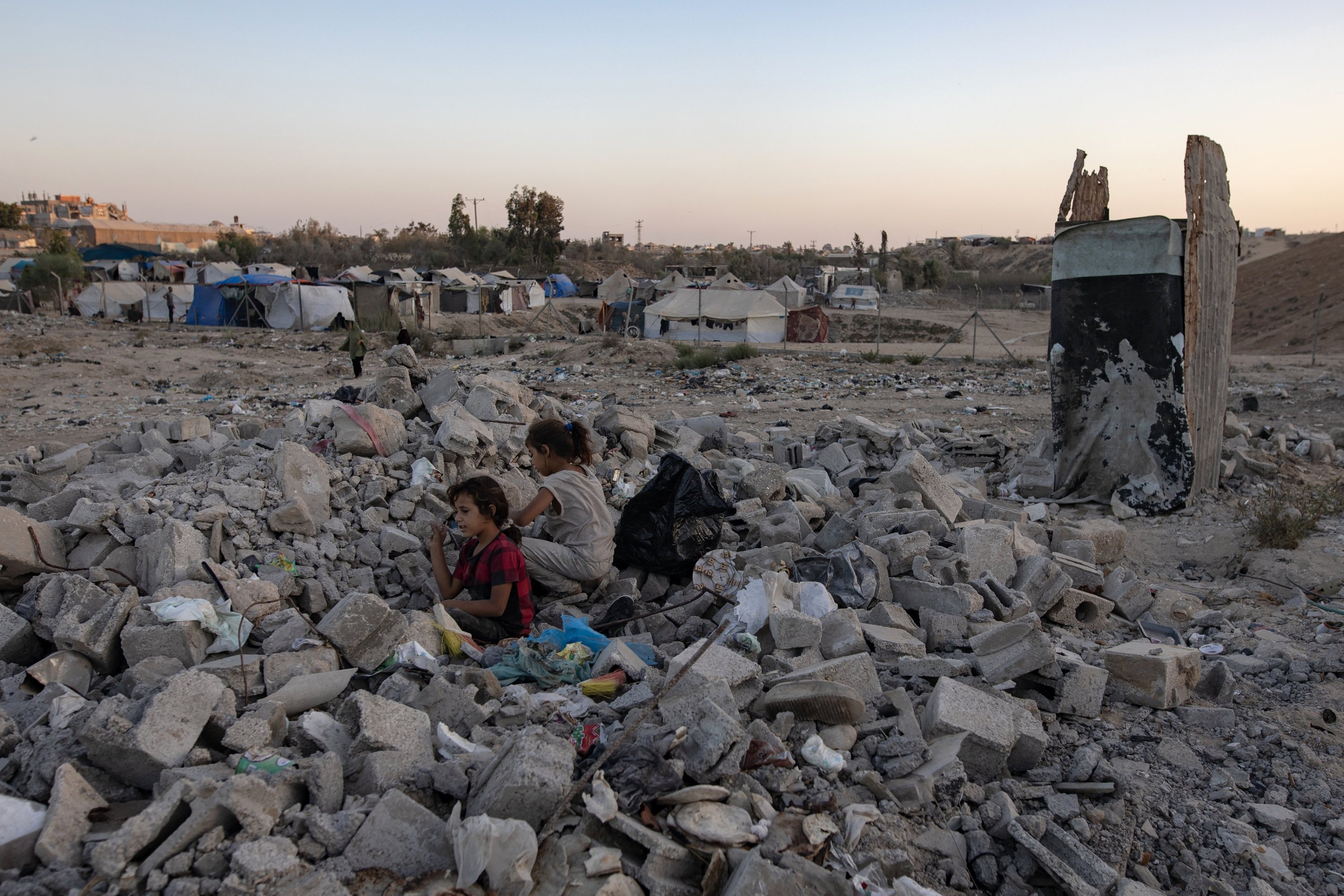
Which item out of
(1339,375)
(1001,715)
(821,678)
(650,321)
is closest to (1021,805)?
(1001,715)

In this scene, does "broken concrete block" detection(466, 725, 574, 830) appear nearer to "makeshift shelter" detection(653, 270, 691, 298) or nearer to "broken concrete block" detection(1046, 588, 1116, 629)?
"broken concrete block" detection(1046, 588, 1116, 629)

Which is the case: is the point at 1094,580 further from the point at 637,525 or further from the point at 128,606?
the point at 128,606

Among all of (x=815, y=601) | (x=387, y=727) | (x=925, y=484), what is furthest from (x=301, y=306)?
→ (x=387, y=727)

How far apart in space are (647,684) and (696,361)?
1428 cm

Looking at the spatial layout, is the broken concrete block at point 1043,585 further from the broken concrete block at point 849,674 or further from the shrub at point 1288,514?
the shrub at point 1288,514

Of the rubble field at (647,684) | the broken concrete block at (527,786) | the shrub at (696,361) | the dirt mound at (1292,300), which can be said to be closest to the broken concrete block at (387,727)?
the rubble field at (647,684)

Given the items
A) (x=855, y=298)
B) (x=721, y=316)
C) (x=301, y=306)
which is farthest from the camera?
(x=855, y=298)

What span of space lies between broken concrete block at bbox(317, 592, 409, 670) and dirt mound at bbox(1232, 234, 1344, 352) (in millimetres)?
21775

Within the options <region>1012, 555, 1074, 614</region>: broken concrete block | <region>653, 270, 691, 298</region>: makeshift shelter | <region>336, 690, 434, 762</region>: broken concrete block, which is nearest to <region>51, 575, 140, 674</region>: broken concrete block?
<region>336, 690, 434, 762</region>: broken concrete block

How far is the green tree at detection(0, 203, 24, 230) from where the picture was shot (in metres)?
58.0

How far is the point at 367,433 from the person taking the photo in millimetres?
5129

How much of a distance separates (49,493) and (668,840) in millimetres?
4979

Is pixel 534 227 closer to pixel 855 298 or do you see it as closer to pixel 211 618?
pixel 855 298

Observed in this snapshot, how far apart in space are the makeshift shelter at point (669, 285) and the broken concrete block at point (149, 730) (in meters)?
29.0
